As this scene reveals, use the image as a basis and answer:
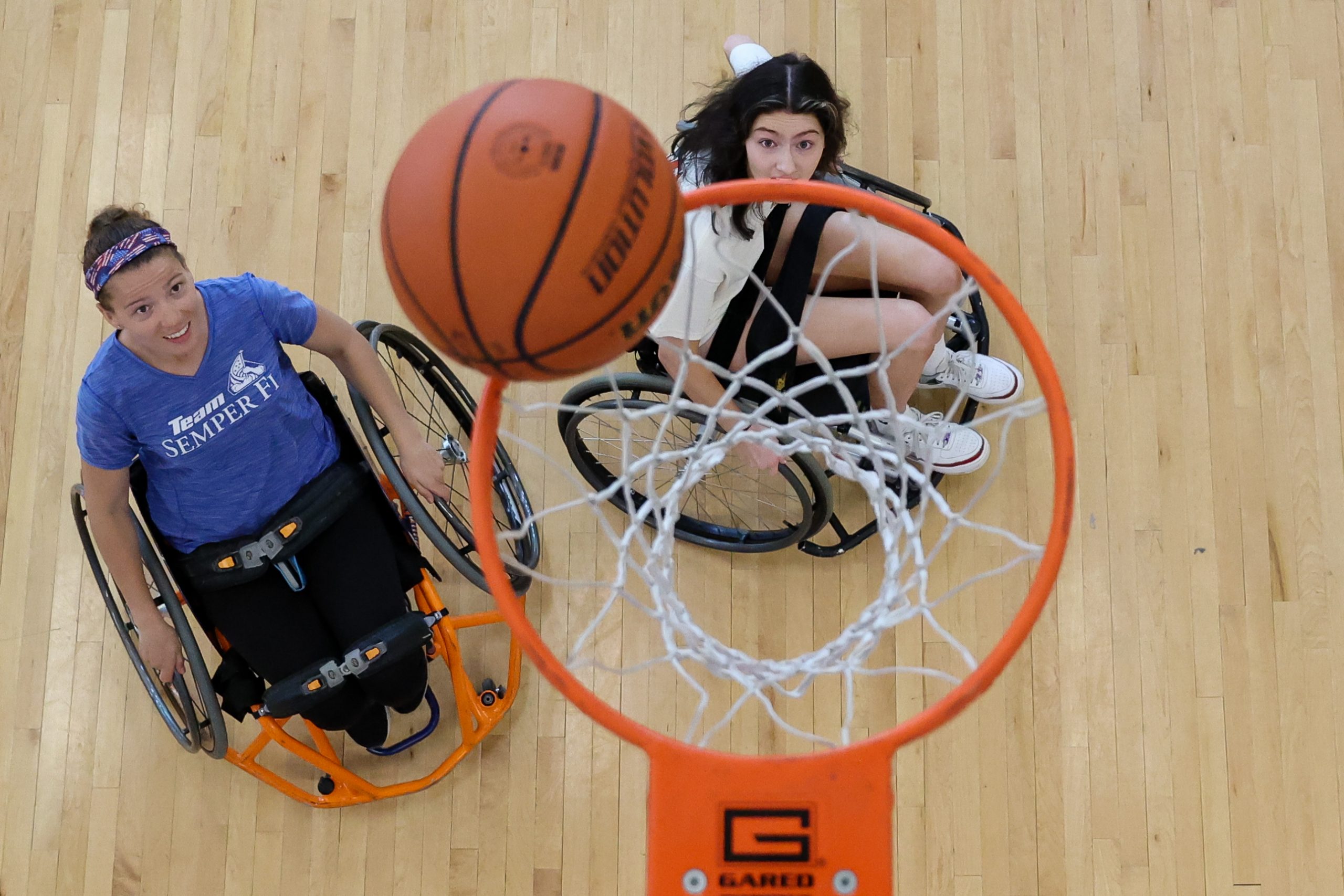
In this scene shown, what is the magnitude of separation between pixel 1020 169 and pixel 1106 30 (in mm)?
434

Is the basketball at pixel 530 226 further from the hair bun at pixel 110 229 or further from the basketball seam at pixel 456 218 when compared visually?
the hair bun at pixel 110 229

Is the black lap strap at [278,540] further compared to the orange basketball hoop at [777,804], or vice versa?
the black lap strap at [278,540]

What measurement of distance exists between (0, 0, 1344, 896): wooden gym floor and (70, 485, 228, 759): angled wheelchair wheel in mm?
148

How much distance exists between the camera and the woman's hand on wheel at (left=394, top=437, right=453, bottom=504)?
2.18 metres

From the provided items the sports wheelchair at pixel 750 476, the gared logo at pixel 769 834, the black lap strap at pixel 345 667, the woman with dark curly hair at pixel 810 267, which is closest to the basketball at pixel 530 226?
the woman with dark curly hair at pixel 810 267

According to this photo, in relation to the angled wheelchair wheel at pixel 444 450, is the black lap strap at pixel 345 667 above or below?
below

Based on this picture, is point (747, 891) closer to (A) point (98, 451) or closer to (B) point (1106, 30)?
(A) point (98, 451)

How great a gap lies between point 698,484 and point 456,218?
4.63 ft

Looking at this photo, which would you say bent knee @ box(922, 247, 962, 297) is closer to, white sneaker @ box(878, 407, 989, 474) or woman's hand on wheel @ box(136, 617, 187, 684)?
white sneaker @ box(878, 407, 989, 474)

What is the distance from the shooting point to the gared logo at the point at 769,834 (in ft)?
5.20

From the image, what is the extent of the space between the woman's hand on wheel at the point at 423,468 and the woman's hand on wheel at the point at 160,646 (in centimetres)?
57

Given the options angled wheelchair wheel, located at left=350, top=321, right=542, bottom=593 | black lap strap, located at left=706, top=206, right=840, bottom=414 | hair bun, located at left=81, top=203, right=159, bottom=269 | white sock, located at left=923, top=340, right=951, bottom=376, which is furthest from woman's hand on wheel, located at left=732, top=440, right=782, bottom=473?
hair bun, located at left=81, top=203, right=159, bottom=269

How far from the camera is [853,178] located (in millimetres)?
2611

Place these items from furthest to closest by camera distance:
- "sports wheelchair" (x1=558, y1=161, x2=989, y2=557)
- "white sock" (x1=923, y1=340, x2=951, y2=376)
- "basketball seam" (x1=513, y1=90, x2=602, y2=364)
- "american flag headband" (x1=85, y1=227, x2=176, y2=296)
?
"white sock" (x1=923, y1=340, x2=951, y2=376) < "sports wheelchair" (x1=558, y1=161, x2=989, y2=557) < "american flag headband" (x1=85, y1=227, x2=176, y2=296) < "basketball seam" (x1=513, y1=90, x2=602, y2=364)
